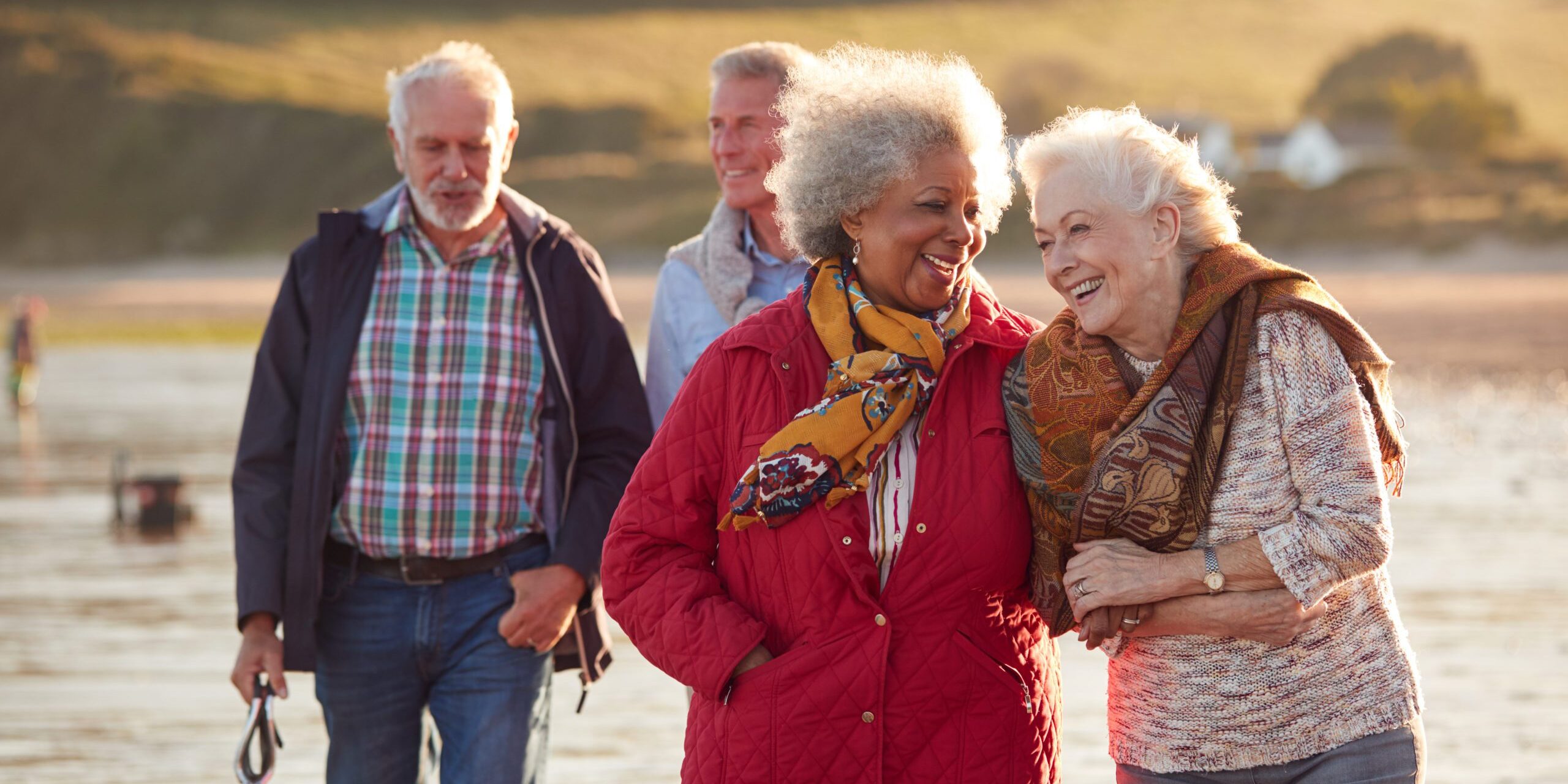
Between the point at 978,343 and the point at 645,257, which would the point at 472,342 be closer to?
the point at 978,343

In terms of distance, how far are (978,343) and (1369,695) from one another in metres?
0.84

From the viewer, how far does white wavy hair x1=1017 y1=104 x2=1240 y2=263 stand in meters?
2.62

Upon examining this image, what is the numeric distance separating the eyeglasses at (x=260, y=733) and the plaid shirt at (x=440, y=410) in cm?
37

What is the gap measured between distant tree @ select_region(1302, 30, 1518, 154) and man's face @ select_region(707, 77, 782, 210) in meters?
63.9

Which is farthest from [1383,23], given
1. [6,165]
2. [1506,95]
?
[6,165]

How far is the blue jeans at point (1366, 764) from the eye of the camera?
2.52 meters

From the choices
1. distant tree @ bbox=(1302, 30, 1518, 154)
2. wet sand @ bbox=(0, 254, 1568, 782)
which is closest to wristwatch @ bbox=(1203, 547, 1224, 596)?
wet sand @ bbox=(0, 254, 1568, 782)

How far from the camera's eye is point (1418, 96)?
69.0m

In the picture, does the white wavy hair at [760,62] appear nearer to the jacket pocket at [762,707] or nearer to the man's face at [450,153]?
the man's face at [450,153]

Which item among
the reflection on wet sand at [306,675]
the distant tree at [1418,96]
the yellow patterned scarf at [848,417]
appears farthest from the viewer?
the distant tree at [1418,96]

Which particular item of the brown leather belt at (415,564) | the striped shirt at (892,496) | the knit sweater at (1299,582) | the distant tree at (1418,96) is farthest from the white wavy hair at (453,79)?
the distant tree at (1418,96)

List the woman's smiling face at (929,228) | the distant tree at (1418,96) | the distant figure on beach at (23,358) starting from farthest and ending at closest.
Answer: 1. the distant tree at (1418,96)
2. the distant figure on beach at (23,358)
3. the woman's smiling face at (929,228)

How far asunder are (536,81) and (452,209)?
87.7 m

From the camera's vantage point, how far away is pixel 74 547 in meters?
10.1
